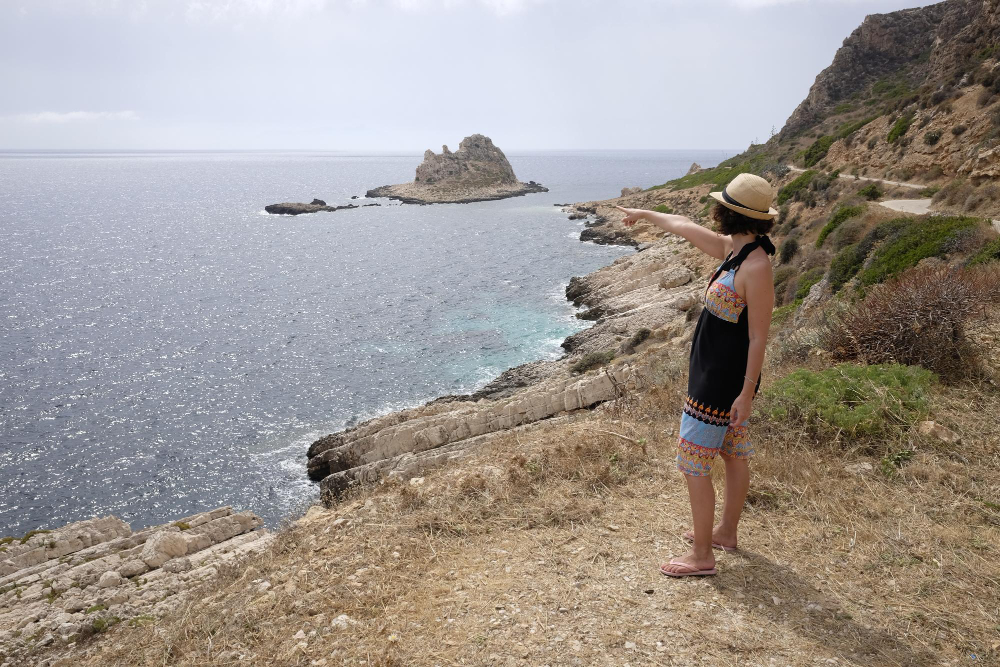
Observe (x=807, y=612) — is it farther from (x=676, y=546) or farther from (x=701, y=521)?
(x=676, y=546)

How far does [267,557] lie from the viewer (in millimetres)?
6094

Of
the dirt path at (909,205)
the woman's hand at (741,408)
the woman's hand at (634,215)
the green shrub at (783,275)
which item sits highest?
the woman's hand at (634,215)

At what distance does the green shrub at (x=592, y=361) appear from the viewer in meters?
21.7

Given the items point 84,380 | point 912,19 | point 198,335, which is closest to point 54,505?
point 84,380

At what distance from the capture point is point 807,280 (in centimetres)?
1991

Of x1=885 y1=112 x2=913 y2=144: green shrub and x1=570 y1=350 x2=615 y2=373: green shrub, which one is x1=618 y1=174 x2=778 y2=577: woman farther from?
x1=885 y1=112 x2=913 y2=144: green shrub

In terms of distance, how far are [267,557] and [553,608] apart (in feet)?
11.3

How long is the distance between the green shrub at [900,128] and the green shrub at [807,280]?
637 inches

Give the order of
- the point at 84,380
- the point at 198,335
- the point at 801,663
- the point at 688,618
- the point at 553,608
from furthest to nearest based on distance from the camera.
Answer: the point at 198,335 → the point at 84,380 → the point at 553,608 → the point at 688,618 → the point at 801,663

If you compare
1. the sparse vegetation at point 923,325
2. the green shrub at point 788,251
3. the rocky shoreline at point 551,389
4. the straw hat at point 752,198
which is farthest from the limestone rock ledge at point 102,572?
the green shrub at point 788,251

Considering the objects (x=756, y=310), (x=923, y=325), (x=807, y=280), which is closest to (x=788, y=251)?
(x=807, y=280)

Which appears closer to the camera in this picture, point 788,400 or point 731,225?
point 731,225

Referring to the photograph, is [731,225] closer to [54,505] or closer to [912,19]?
[54,505]

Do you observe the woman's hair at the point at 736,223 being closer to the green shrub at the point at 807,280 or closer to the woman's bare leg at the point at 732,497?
the woman's bare leg at the point at 732,497
